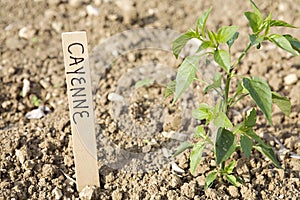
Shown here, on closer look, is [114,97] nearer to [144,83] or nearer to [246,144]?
[144,83]

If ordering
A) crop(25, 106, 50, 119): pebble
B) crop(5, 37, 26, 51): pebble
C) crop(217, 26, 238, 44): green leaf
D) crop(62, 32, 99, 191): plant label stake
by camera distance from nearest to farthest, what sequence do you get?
crop(217, 26, 238, 44): green leaf → crop(62, 32, 99, 191): plant label stake → crop(25, 106, 50, 119): pebble → crop(5, 37, 26, 51): pebble

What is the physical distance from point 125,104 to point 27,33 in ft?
3.84

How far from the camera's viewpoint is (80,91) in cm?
214

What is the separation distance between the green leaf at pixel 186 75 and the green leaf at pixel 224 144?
0.33 metres

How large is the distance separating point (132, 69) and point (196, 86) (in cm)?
48

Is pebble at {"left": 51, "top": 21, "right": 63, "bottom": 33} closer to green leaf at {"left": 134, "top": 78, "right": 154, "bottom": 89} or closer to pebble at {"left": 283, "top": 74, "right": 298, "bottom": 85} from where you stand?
green leaf at {"left": 134, "top": 78, "right": 154, "bottom": 89}

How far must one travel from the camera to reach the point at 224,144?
6.71 feet

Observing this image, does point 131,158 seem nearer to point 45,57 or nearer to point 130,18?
point 45,57

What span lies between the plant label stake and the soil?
0.36 ft

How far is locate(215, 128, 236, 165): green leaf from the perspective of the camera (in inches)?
79.1

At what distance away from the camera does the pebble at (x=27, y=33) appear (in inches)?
141

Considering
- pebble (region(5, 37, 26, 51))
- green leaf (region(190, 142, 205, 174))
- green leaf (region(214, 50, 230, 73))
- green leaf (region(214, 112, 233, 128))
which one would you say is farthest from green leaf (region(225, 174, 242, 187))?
pebble (region(5, 37, 26, 51))

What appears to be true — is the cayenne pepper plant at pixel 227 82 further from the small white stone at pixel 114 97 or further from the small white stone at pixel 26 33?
the small white stone at pixel 26 33

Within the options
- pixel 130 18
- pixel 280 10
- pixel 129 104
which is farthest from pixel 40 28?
pixel 280 10
